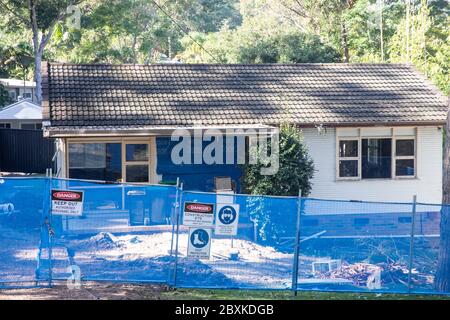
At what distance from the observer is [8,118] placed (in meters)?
36.2

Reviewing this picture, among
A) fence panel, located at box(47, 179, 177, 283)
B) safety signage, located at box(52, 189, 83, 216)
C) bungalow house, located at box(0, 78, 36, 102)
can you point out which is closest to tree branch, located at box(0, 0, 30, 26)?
bungalow house, located at box(0, 78, 36, 102)

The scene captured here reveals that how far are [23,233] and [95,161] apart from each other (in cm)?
743

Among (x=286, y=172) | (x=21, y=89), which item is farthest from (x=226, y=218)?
(x=21, y=89)

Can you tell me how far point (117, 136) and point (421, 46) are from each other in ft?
58.7

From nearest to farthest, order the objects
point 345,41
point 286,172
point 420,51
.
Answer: point 286,172, point 420,51, point 345,41

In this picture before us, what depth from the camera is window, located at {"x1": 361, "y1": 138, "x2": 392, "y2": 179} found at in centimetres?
2209

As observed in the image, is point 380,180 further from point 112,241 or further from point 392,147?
point 112,241

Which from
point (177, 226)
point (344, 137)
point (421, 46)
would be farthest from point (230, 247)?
point (421, 46)

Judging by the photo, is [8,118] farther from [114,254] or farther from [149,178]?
[114,254]

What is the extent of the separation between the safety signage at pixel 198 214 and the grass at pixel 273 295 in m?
1.13

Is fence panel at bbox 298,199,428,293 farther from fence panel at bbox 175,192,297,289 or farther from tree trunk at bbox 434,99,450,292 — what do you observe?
tree trunk at bbox 434,99,450,292

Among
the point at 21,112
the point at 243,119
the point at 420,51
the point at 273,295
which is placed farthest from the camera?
the point at 21,112

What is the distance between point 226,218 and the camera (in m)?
13.1

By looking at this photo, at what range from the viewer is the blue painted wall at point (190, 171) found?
2059cm
